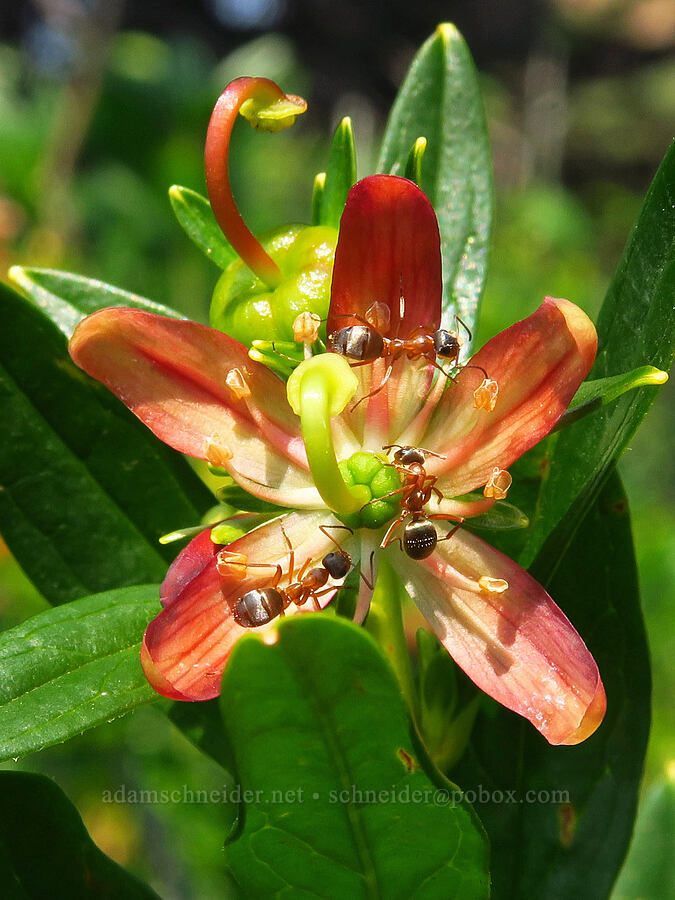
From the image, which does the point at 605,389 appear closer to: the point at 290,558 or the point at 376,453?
the point at 376,453

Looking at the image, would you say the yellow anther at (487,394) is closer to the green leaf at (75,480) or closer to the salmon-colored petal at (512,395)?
the salmon-colored petal at (512,395)

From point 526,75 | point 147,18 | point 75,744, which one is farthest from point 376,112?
point 75,744

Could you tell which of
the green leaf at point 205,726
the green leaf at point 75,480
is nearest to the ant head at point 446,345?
the green leaf at point 75,480

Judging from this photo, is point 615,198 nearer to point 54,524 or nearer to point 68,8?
point 68,8

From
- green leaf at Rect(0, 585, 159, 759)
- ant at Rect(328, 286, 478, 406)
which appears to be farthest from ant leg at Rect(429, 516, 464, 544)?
green leaf at Rect(0, 585, 159, 759)

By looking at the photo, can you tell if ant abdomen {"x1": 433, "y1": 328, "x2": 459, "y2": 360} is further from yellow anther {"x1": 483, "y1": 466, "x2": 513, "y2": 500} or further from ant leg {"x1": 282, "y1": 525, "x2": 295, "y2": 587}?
ant leg {"x1": 282, "y1": 525, "x2": 295, "y2": 587}

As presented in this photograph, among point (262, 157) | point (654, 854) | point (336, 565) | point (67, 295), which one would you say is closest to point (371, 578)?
point (336, 565)
